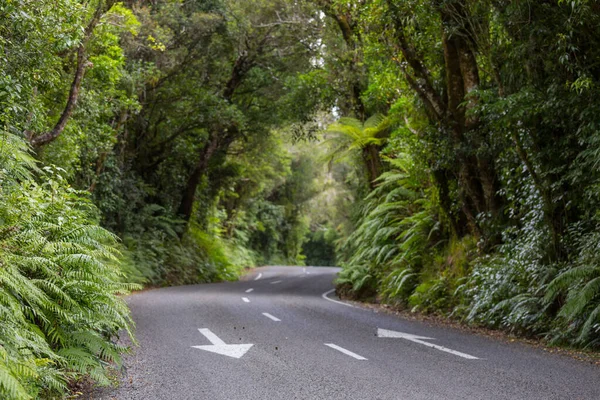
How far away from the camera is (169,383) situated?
6.21 meters

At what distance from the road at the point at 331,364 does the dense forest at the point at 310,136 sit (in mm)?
802

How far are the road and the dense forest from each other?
80 cm

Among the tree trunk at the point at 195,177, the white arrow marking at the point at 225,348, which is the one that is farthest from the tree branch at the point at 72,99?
the tree trunk at the point at 195,177

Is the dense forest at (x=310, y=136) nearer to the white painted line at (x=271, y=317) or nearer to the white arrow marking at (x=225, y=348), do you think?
the white arrow marking at (x=225, y=348)

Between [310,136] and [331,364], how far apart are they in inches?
638

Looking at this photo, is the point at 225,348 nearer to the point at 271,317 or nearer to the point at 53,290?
the point at 53,290

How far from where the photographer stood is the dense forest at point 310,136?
20.5 feet

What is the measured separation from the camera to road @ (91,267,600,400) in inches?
232

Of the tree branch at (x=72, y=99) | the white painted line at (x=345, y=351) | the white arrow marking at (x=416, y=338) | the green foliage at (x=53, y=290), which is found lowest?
the white painted line at (x=345, y=351)

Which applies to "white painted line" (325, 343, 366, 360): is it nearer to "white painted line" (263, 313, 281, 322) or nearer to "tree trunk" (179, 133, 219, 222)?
"white painted line" (263, 313, 281, 322)

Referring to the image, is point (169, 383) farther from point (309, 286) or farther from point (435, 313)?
point (309, 286)

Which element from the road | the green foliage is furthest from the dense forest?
the road

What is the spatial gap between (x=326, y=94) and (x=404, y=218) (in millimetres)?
5951

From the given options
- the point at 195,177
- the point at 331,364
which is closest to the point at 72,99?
the point at 331,364
